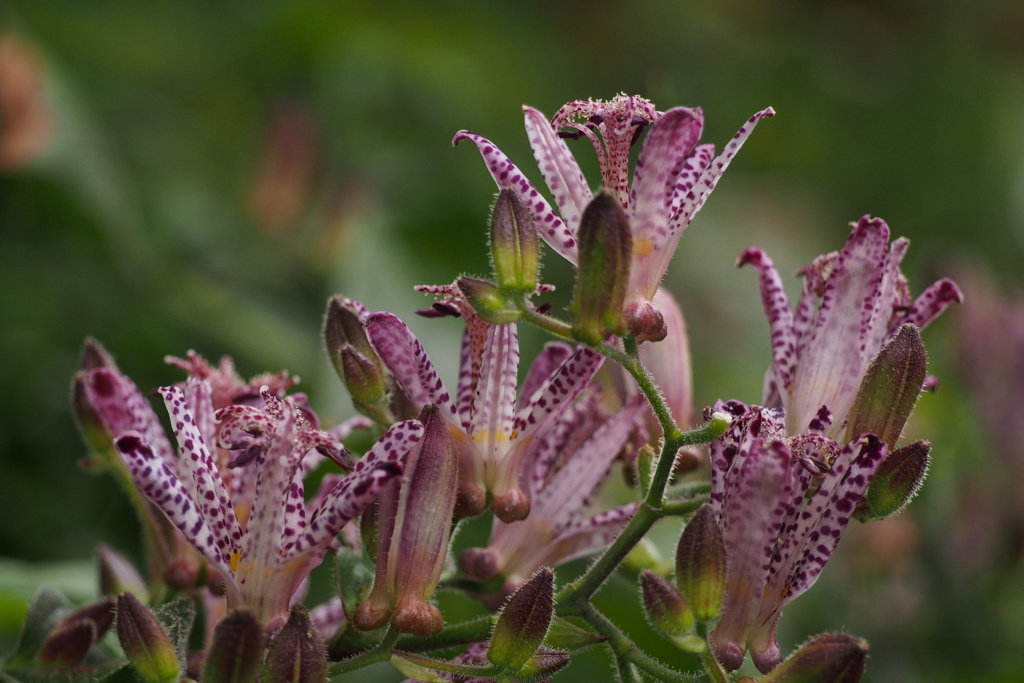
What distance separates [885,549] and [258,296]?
1240mm

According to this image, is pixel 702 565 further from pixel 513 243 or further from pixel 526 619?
pixel 513 243

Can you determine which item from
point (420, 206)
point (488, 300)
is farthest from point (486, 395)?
point (420, 206)

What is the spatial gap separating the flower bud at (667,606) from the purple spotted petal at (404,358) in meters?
0.22

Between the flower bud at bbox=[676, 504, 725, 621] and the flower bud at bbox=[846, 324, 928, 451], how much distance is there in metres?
0.18

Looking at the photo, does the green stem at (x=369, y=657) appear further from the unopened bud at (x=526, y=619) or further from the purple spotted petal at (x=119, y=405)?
the purple spotted petal at (x=119, y=405)

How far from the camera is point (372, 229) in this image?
2465 mm

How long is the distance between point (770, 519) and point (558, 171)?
0.30 m

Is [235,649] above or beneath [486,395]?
beneath

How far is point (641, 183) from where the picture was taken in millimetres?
945

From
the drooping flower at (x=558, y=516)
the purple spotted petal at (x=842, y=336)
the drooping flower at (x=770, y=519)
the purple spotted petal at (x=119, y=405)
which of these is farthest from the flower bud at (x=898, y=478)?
the purple spotted petal at (x=119, y=405)

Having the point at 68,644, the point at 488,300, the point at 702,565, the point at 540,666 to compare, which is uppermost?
the point at 488,300

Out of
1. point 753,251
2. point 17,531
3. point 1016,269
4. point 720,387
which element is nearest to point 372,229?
point 720,387

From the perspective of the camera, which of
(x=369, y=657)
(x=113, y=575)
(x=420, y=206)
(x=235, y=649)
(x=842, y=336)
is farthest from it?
(x=420, y=206)

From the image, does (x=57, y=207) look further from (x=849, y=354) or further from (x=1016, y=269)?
(x=1016, y=269)
